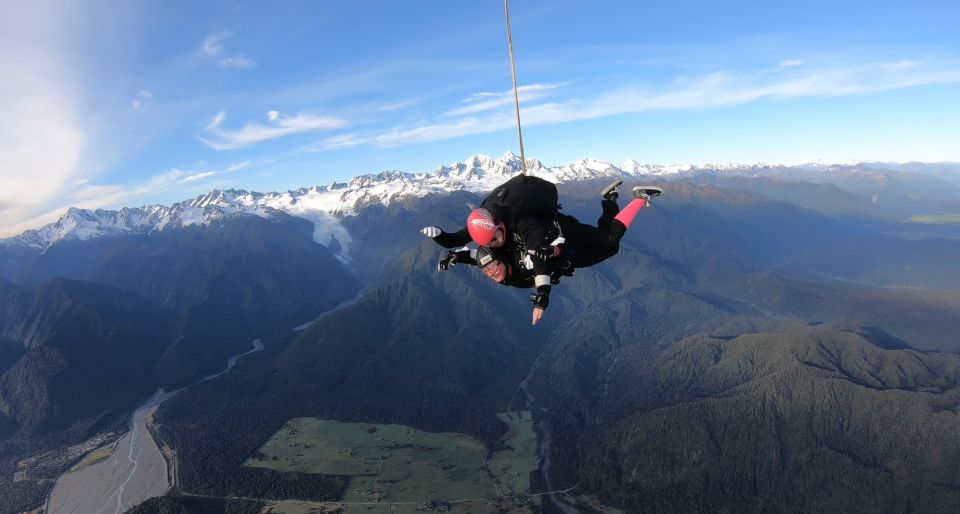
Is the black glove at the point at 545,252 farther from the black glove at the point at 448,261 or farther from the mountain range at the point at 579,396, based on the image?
the mountain range at the point at 579,396

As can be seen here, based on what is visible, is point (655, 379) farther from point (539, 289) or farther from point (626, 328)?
point (539, 289)

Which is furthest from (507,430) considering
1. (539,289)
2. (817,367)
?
(539,289)

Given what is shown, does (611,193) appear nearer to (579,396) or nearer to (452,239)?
(452,239)

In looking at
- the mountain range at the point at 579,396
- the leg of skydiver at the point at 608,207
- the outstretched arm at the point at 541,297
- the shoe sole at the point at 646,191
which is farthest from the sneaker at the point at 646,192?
the mountain range at the point at 579,396

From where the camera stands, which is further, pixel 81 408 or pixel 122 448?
pixel 81 408

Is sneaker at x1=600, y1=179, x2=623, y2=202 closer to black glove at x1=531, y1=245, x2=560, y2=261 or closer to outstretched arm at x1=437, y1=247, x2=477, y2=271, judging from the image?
black glove at x1=531, y1=245, x2=560, y2=261

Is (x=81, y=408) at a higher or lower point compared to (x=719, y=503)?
higher

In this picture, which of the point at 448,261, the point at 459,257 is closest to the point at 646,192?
the point at 459,257
